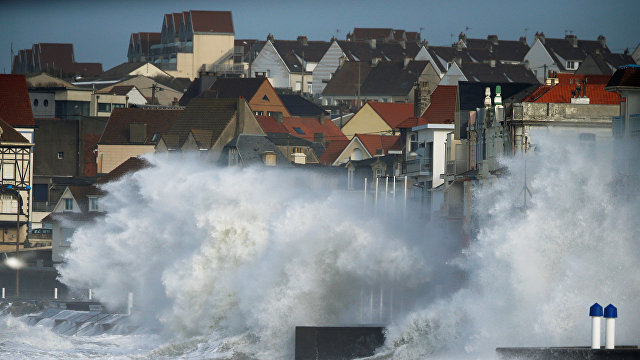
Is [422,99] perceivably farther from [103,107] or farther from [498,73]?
[498,73]

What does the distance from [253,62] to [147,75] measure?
11156mm

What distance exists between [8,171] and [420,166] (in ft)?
122

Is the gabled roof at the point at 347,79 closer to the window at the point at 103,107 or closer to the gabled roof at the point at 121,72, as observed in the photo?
the gabled roof at the point at 121,72

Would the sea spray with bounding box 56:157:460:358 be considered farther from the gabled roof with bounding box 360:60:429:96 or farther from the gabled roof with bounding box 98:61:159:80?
the gabled roof with bounding box 98:61:159:80

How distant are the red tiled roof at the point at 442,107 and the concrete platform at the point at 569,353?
34972 mm

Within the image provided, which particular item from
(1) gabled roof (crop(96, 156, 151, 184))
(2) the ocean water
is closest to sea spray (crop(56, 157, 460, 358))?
(2) the ocean water

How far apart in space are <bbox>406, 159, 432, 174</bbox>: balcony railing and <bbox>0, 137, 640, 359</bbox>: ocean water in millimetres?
1434

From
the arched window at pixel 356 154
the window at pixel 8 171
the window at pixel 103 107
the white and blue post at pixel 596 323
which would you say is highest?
the window at pixel 103 107

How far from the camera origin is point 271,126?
A: 9844cm

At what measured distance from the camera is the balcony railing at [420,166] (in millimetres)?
62219

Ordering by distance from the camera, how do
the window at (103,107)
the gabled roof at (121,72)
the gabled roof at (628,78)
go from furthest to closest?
the gabled roof at (121,72), the window at (103,107), the gabled roof at (628,78)

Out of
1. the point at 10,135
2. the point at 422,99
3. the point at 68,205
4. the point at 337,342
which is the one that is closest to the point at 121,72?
the point at 10,135

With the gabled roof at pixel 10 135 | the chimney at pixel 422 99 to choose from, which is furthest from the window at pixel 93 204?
the chimney at pixel 422 99

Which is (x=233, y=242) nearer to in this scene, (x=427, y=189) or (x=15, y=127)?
(x=427, y=189)
